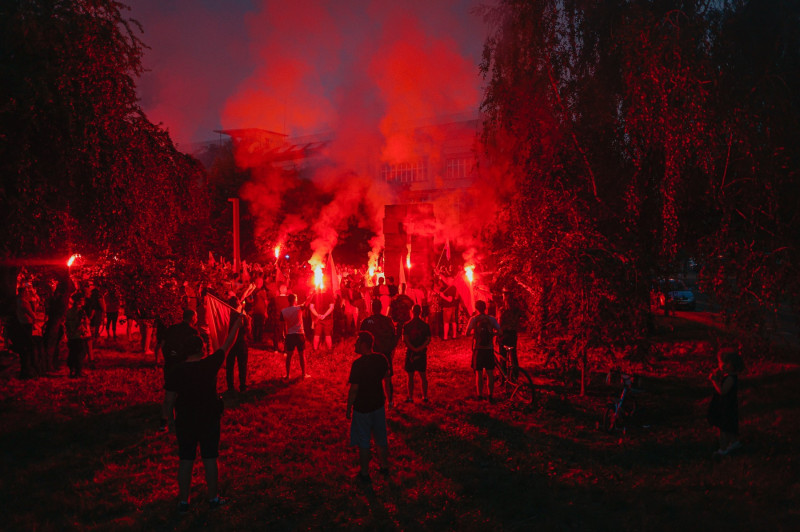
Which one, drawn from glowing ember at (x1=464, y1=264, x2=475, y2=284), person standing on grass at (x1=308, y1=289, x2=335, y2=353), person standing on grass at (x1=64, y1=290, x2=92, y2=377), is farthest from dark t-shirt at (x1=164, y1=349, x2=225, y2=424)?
glowing ember at (x1=464, y1=264, x2=475, y2=284)

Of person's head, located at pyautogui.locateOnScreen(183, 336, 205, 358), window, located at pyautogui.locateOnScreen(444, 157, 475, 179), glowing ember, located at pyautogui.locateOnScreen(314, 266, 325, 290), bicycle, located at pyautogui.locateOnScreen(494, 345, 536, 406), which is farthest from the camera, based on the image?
window, located at pyautogui.locateOnScreen(444, 157, 475, 179)

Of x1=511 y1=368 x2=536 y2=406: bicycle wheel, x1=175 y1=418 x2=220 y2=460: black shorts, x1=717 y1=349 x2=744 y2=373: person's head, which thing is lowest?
x1=511 y1=368 x2=536 y2=406: bicycle wheel

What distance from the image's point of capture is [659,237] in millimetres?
10039

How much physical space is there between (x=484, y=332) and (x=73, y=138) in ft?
23.8

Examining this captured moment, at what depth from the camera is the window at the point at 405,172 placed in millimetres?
33950

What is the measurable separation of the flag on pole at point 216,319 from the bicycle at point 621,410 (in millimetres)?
6502

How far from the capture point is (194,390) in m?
5.54

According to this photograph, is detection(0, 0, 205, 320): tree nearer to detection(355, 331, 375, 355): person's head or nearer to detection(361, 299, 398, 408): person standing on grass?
detection(361, 299, 398, 408): person standing on grass

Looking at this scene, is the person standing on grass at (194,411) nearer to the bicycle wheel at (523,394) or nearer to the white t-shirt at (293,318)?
the white t-shirt at (293,318)

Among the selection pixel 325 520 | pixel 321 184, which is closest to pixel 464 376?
pixel 325 520

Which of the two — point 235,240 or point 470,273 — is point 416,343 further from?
point 235,240

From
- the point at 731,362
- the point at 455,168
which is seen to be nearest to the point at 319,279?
the point at 731,362

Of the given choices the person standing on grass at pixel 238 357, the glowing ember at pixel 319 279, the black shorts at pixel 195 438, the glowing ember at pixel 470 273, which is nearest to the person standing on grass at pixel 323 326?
the glowing ember at pixel 319 279

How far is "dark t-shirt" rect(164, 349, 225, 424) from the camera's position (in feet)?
18.1
